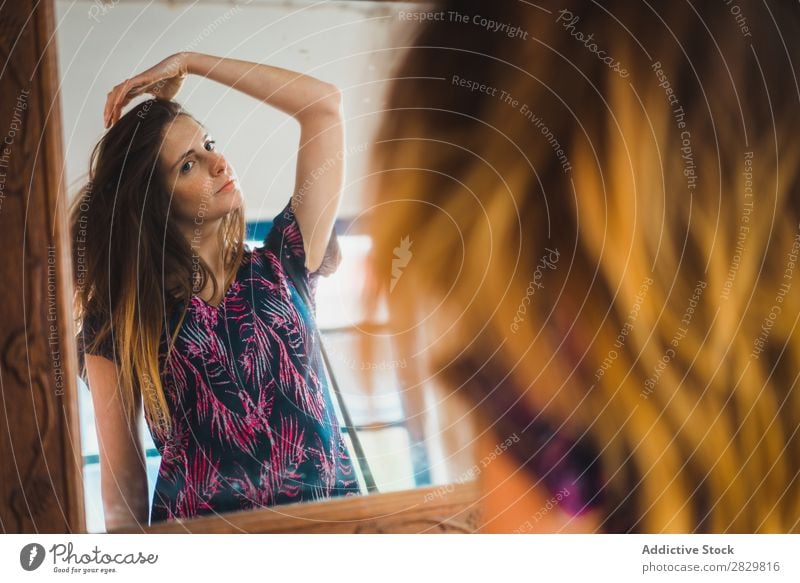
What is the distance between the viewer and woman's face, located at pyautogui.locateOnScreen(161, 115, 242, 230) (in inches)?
29.3

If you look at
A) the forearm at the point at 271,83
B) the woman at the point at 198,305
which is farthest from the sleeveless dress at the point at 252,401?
the forearm at the point at 271,83

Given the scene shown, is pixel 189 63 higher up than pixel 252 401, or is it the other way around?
pixel 189 63

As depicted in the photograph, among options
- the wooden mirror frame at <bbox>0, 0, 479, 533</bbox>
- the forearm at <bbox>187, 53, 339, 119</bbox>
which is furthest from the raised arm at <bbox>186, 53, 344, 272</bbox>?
the wooden mirror frame at <bbox>0, 0, 479, 533</bbox>

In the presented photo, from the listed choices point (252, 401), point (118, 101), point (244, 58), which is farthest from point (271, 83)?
point (252, 401)

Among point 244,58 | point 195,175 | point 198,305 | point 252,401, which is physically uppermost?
point 244,58

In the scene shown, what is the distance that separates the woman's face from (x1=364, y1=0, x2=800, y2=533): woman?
177mm

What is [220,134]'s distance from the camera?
75cm

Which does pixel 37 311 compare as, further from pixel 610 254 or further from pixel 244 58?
pixel 610 254

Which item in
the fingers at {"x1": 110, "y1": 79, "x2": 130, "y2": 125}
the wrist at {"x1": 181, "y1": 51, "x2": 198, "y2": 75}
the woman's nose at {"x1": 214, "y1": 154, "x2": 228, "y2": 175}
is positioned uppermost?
the wrist at {"x1": 181, "y1": 51, "x2": 198, "y2": 75}

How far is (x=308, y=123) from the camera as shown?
752mm

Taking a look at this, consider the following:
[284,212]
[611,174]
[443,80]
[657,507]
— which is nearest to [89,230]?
[284,212]

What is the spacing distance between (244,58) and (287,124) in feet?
0.27

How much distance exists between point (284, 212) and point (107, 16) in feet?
0.86

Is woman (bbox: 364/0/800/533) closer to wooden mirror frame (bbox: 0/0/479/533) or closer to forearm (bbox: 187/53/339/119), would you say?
forearm (bbox: 187/53/339/119)
